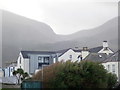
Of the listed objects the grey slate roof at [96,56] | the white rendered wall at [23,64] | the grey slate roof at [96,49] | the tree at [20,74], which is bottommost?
the tree at [20,74]

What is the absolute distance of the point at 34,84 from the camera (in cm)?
1914

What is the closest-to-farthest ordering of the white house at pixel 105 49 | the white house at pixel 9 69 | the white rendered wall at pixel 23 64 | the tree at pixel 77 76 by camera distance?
the tree at pixel 77 76 < the white house at pixel 105 49 < the white rendered wall at pixel 23 64 < the white house at pixel 9 69

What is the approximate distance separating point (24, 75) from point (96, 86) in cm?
1027

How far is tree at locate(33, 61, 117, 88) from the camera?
18375 mm

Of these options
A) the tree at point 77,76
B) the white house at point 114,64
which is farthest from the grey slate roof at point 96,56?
the tree at point 77,76

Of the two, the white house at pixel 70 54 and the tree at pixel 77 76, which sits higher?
the white house at pixel 70 54

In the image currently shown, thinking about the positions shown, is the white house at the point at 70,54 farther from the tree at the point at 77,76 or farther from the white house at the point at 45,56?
the tree at the point at 77,76

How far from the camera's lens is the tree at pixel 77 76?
60.3 feet

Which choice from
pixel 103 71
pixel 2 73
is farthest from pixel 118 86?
pixel 2 73

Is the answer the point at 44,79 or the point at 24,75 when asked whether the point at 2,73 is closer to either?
the point at 24,75

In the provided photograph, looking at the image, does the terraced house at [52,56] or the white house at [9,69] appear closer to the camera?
the terraced house at [52,56]

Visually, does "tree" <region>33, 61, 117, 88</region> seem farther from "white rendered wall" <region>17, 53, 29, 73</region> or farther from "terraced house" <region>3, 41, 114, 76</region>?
"white rendered wall" <region>17, 53, 29, 73</region>

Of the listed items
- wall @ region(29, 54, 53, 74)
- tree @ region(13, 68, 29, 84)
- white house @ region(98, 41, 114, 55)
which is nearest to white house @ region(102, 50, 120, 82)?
white house @ region(98, 41, 114, 55)

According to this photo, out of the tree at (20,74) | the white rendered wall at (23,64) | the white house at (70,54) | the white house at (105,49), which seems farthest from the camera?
the white rendered wall at (23,64)
